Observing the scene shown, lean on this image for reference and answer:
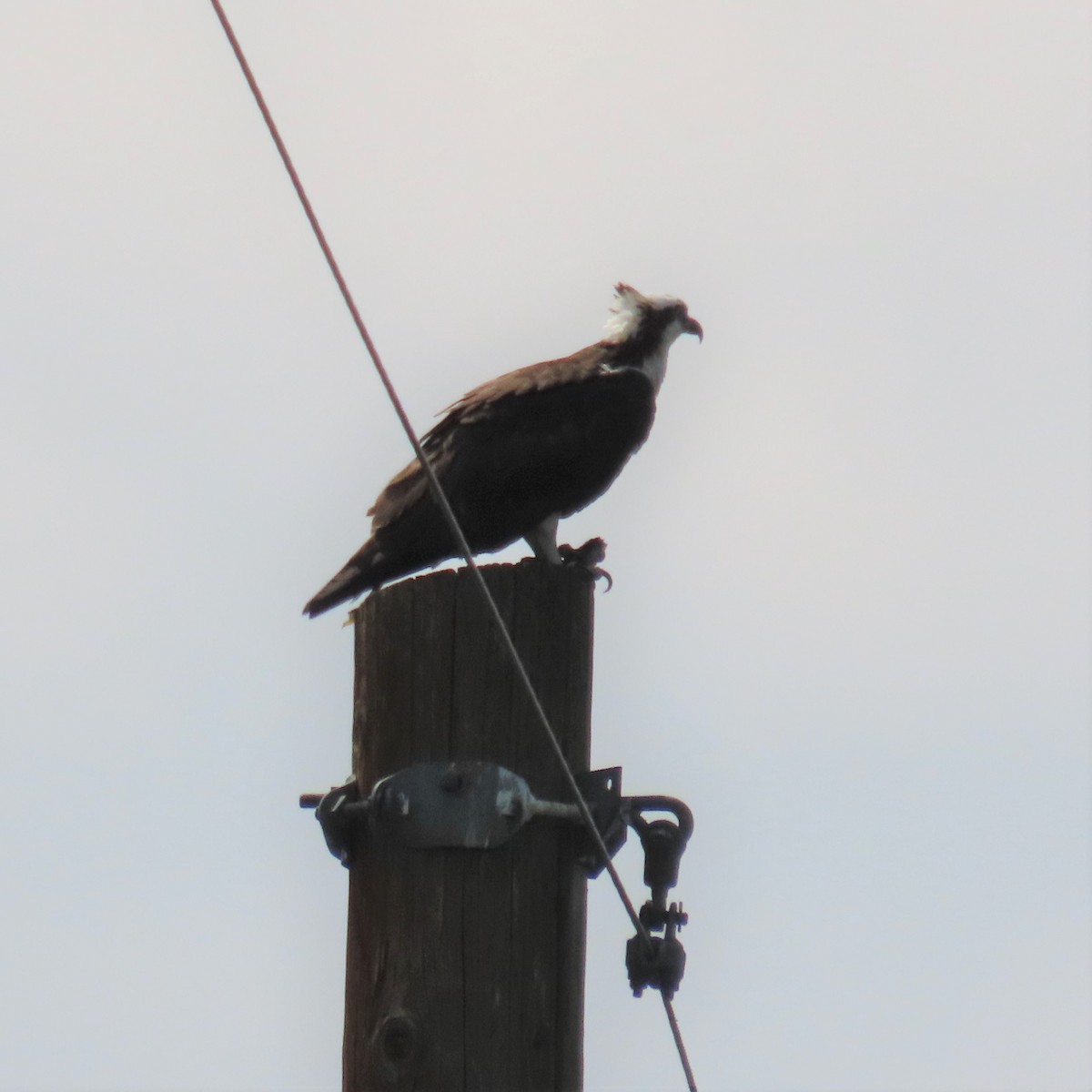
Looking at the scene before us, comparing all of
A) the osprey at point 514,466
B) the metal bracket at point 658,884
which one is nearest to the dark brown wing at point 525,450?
the osprey at point 514,466

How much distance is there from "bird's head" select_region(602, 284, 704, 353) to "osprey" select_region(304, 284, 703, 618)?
34cm

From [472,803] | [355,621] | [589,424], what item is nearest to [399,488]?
[589,424]

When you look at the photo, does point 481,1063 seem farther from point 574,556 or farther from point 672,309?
point 672,309

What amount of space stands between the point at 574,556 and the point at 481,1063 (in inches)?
136

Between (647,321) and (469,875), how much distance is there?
517 centimetres

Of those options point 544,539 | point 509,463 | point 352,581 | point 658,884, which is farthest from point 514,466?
point 658,884

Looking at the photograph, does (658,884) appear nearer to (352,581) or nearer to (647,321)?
(352,581)

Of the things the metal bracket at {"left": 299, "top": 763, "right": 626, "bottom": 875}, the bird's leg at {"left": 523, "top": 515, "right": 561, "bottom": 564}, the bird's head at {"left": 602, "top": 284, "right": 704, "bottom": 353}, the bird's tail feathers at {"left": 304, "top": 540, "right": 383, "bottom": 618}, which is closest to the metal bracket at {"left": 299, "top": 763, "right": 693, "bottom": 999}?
the metal bracket at {"left": 299, "top": 763, "right": 626, "bottom": 875}

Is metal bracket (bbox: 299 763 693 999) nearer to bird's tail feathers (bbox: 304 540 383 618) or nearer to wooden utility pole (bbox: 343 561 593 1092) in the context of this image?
wooden utility pole (bbox: 343 561 593 1092)

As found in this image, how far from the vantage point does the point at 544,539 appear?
7.65 meters

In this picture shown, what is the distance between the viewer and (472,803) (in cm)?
397

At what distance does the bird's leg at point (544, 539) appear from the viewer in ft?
24.9

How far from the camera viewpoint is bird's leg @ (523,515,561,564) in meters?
7.59

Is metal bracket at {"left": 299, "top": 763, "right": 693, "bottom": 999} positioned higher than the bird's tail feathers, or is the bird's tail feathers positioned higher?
the bird's tail feathers
